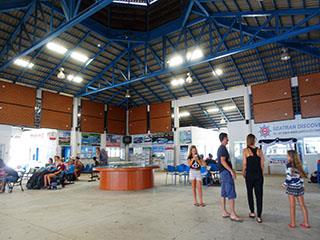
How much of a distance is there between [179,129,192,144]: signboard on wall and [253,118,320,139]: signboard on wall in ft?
15.6

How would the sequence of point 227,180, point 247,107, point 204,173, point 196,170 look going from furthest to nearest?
point 247,107 → point 204,173 → point 196,170 → point 227,180

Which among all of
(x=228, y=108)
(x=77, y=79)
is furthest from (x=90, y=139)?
(x=228, y=108)

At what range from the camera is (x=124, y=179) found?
7.70 metres

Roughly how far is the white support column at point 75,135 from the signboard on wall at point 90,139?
439 millimetres

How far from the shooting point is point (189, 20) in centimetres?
1162

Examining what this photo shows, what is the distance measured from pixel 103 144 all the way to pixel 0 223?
1474 cm

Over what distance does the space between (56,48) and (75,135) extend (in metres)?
6.72

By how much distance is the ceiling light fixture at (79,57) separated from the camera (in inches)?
514

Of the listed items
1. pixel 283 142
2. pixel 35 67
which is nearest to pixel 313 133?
pixel 283 142

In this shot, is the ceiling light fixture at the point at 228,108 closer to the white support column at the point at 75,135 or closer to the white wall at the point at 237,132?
the white wall at the point at 237,132

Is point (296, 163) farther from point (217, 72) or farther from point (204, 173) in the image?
point (217, 72)

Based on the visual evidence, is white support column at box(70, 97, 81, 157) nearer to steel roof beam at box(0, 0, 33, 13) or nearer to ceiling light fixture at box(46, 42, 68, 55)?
ceiling light fixture at box(46, 42, 68, 55)

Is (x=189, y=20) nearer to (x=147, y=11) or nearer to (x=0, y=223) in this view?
(x=147, y=11)

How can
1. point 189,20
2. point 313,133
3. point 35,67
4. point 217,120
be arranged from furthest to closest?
point 217,120, point 35,67, point 313,133, point 189,20
